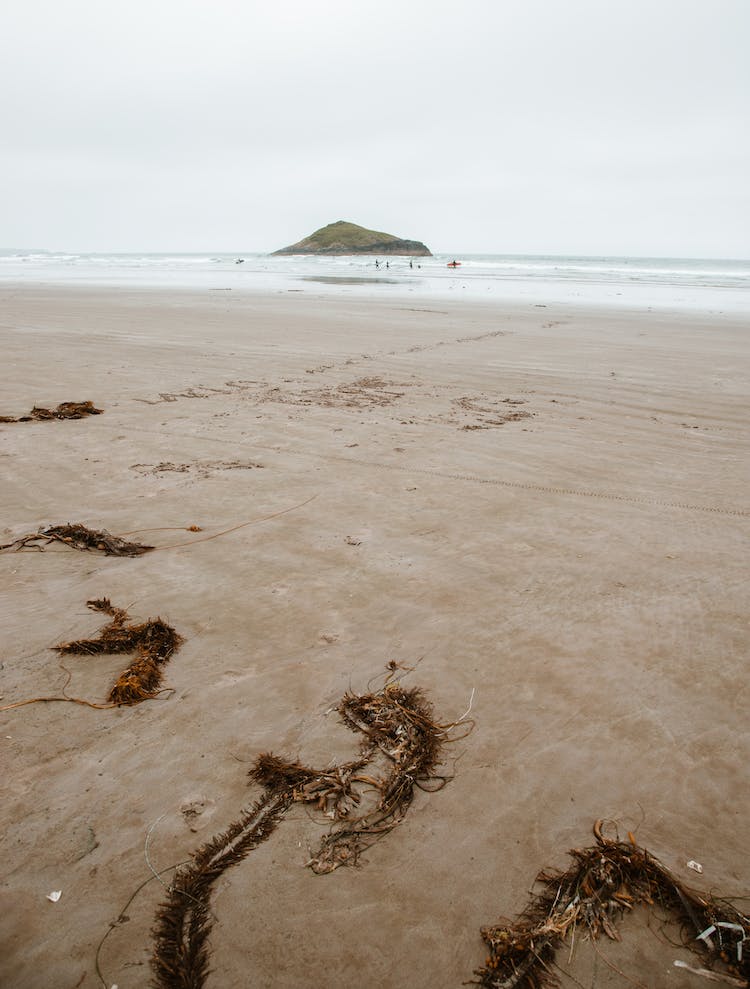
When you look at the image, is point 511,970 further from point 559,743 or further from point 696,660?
point 696,660

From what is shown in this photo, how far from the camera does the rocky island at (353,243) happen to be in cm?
9112

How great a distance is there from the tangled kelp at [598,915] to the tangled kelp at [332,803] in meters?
0.50

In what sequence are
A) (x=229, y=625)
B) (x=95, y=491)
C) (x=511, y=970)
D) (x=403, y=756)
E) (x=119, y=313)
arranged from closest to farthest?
(x=511, y=970), (x=403, y=756), (x=229, y=625), (x=95, y=491), (x=119, y=313)

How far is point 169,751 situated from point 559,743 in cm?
154

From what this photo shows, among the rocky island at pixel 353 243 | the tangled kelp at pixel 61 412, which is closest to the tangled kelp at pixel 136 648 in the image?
the tangled kelp at pixel 61 412

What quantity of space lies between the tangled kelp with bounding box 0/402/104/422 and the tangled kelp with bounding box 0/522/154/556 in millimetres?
3124

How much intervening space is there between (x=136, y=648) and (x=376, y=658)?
3.77 feet

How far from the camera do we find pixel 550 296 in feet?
79.2

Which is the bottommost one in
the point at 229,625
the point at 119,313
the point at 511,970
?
the point at 511,970

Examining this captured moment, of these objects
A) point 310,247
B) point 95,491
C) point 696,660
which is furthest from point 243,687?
point 310,247

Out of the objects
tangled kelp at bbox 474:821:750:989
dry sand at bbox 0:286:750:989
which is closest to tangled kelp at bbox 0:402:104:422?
dry sand at bbox 0:286:750:989

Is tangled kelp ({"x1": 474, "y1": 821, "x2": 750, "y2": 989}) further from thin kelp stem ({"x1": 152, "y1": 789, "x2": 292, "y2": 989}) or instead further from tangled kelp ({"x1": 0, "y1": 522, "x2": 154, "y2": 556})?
tangled kelp ({"x1": 0, "y1": 522, "x2": 154, "y2": 556})

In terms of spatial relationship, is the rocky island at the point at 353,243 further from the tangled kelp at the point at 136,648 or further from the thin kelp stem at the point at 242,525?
the tangled kelp at the point at 136,648

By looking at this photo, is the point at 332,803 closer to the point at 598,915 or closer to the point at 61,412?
the point at 598,915
